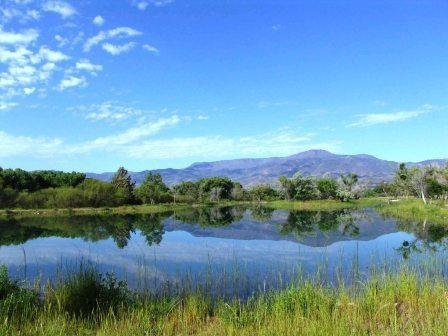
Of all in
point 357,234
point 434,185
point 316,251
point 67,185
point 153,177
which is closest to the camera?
point 316,251

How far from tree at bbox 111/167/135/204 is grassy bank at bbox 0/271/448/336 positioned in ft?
200

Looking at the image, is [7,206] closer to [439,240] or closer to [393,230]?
[393,230]

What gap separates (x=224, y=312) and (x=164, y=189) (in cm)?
8386

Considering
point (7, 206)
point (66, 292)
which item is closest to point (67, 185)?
point (7, 206)

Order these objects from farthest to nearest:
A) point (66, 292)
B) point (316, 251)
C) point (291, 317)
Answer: point (316, 251) < point (66, 292) < point (291, 317)

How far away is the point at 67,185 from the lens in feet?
235

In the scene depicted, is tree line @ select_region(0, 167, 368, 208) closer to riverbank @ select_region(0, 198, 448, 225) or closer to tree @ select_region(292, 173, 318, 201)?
tree @ select_region(292, 173, 318, 201)

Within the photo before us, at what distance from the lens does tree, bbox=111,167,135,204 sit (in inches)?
2778

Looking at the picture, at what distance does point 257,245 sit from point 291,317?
18.9 m

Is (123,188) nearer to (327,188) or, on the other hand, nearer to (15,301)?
(327,188)

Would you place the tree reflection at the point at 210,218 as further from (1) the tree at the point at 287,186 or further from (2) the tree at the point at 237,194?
(2) the tree at the point at 237,194

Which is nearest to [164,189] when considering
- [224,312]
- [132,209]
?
[132,209]

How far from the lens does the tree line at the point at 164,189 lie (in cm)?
6072

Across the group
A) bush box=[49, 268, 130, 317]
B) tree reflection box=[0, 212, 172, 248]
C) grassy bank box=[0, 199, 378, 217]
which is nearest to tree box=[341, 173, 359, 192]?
grassy bank box=[0, 199, 378, 217]
